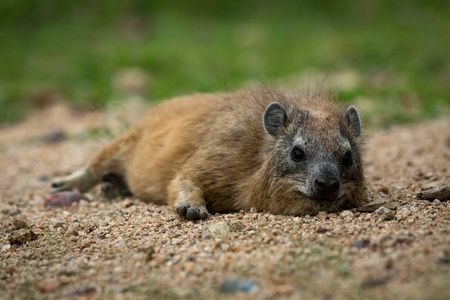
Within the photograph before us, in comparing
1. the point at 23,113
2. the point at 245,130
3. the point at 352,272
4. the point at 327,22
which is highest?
the point at 327,22

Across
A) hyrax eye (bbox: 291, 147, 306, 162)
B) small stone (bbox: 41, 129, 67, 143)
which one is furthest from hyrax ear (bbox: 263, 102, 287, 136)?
small stone (bbox: 41, 129, 67, 143)

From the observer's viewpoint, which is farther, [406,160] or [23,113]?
[23,113]

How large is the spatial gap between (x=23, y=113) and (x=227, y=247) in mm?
10291

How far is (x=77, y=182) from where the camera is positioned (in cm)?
728

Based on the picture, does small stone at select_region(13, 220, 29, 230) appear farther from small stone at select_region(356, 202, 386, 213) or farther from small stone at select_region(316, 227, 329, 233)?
small stone at select_region(356, 202, 386, 213)

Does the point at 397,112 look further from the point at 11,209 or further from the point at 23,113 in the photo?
the point at 23,113

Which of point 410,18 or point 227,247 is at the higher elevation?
point 410,18

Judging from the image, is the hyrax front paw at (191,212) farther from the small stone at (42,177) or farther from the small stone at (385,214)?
the small stone at (42,177)

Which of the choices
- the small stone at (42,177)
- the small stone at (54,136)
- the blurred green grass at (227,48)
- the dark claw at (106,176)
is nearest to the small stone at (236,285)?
the dark claw at (106,176)

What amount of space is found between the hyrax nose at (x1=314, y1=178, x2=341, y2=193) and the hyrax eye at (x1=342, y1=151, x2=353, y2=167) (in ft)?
1.27

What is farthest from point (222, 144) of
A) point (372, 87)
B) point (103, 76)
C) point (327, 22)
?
point (327, 22)

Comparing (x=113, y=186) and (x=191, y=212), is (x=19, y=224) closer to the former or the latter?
(x=191, y=212)

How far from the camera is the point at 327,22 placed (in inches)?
754

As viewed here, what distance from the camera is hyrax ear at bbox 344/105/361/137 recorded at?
18.5ft
